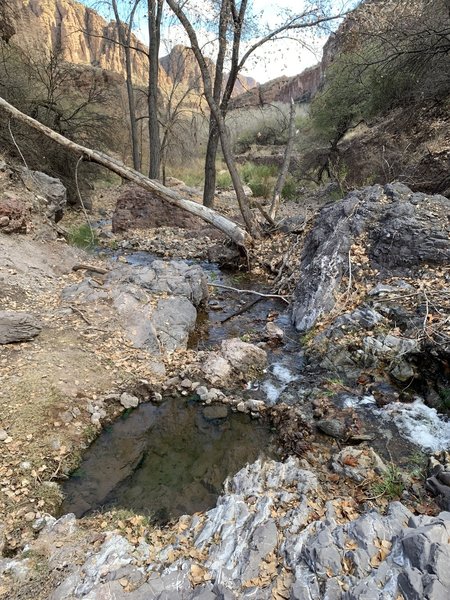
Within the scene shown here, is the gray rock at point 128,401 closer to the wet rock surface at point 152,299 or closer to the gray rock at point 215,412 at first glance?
the gray rock at point 215,412

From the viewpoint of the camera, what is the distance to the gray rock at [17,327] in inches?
177

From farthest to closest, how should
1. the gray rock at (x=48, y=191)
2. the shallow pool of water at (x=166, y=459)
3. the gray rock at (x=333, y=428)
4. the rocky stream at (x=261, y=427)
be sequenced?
the gray rock at (x=48, y=191) → the gray rock at (x=333, y=428) → the shallow pool of water at (x=166, y=459) → the rocky stream at (x=261, y=427)

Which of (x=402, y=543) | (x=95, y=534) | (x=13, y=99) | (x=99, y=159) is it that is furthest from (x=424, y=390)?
(x=13, y=99)

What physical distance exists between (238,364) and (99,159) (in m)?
5.59

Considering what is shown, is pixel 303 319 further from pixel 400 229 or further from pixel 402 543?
pixel 402 543

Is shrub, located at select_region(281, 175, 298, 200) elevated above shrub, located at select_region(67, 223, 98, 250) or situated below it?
above

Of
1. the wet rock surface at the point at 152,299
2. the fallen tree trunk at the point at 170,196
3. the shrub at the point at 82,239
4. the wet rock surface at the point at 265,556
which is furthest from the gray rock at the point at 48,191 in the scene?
the wet rock surface at the point at 265,556

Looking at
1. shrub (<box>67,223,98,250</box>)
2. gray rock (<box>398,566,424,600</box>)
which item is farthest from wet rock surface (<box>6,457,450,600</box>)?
shrub (<box>67,223,98,250</box>)

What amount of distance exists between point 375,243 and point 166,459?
4643mm

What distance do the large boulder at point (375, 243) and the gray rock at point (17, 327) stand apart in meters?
3.71

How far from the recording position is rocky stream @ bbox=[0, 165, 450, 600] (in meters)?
2.24

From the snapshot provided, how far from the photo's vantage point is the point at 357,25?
9.07 m

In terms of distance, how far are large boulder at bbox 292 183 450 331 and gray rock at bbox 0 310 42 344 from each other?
12.2ft

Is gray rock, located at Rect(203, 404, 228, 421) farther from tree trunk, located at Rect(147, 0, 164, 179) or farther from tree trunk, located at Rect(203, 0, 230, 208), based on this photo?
tree trunk, located at Rect(147, 0, 164, 179)
